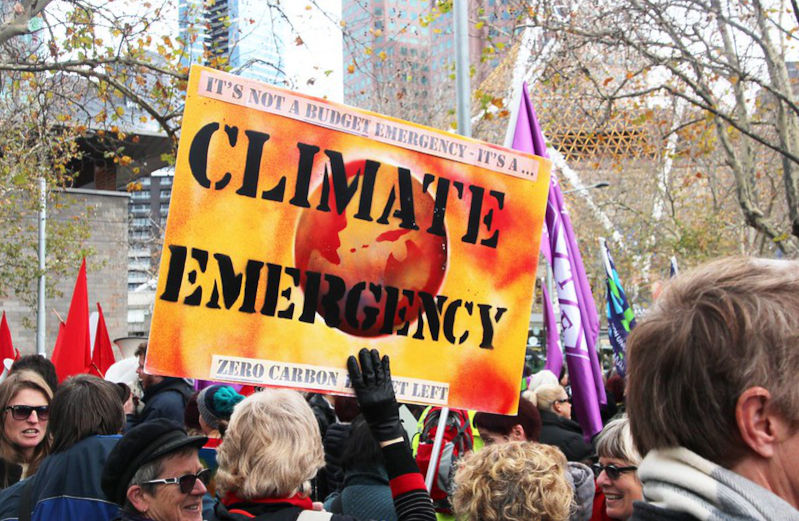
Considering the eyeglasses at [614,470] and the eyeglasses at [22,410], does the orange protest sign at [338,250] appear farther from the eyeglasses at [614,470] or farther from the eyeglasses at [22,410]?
the eyeglasses at [22,410]

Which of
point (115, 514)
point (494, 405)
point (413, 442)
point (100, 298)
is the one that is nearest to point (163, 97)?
point (413, 442)

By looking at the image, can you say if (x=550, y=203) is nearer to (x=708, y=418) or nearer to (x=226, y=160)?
(x=226, y=160)

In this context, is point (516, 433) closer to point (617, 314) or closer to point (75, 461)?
point (75, 461)

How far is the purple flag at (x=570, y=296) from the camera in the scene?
4770 millimetres

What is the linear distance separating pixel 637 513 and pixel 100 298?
97.7 feet

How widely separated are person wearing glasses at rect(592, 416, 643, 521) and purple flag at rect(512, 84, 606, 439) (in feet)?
3.12

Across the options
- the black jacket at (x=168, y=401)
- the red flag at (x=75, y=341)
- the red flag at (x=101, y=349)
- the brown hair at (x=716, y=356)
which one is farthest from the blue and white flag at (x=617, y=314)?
the brown hair at (x=716, y=356)

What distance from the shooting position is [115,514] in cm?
372

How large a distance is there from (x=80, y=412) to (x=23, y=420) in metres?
0.85

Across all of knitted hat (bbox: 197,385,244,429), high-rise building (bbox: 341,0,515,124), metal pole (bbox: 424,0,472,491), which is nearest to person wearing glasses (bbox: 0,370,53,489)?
knitted hat (bbox: 197,385,244,429)

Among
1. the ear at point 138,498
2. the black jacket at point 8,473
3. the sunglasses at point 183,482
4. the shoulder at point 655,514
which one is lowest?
the black jacket at point 8,473

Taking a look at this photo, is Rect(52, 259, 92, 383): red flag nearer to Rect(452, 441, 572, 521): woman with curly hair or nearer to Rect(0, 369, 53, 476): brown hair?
Rect(0, 369, 53, 476): brown hair

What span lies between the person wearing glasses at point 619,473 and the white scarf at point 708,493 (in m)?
2.24

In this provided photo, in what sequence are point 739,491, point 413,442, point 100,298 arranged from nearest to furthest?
1. point 739,491
2. point 413,442
3. point 100,298
